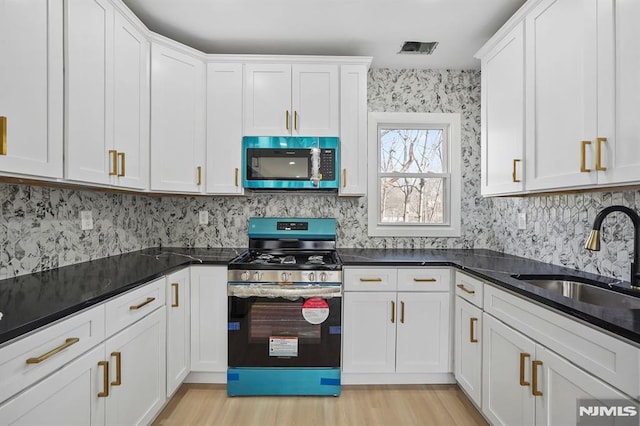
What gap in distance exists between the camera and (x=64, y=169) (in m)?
1.50

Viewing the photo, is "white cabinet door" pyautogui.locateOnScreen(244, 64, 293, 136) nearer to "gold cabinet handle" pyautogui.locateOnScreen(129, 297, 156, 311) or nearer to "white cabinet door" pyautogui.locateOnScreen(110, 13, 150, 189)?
"white cabinet door" pyautogui.locateOnScreen(110, 13, 150, 189)

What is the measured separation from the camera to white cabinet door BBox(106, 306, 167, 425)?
147 cm

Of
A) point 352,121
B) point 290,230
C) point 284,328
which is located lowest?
point 284,328

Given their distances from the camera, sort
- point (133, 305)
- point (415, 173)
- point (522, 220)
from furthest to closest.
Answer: point (415, 173) < point (522, 220) < point (133, 305)

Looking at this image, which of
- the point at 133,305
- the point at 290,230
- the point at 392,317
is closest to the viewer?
the point at 133,305

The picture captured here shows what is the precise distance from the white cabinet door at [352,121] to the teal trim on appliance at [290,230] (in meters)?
0.43

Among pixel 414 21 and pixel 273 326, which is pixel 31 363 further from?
pixel 414 21

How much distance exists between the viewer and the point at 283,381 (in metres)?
2.24

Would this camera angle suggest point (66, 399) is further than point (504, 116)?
No

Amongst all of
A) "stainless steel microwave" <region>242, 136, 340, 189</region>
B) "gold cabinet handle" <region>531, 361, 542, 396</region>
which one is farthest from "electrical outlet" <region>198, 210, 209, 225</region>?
"gold cabinet handle" <region>531, 361, 542, 396</region>

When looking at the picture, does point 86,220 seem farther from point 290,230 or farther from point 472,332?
point 472,332

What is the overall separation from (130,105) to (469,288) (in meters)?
2.44

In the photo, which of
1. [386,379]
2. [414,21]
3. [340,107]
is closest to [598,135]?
[414,21]

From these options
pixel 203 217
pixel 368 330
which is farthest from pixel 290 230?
pixel 368 330
